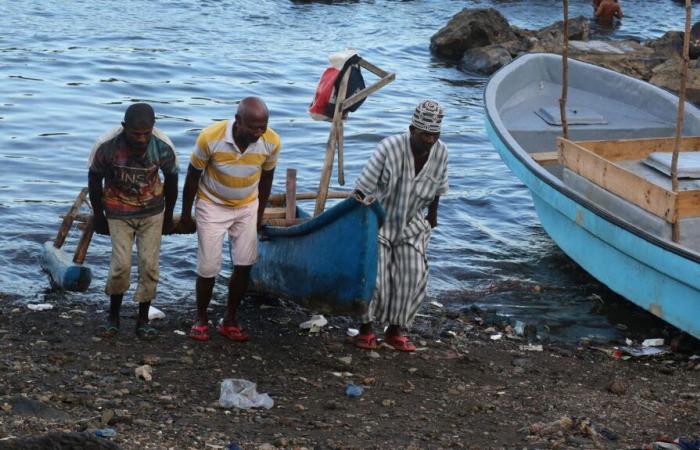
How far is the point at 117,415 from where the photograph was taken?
18.8ft

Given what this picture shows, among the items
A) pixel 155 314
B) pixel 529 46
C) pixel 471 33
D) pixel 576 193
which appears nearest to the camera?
pixel 155 314

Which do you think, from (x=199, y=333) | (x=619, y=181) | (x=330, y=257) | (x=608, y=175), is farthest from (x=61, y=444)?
(x=608, y=175)

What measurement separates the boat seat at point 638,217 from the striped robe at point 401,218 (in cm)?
189

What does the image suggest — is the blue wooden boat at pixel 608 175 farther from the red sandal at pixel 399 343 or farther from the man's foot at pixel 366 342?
the man's foot at pixel 366 342

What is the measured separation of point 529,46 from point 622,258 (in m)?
13.6

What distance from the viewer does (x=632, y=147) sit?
9578 millimetres

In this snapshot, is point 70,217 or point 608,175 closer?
point 70,217

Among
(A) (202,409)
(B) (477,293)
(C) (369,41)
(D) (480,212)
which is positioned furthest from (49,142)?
(C) (369,41)

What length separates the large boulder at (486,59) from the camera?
839 inches

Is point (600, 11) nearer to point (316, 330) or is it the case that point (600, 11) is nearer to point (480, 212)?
point (480, 212)

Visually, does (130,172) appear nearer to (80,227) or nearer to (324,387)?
(80,227)

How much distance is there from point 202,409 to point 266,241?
2053 mm

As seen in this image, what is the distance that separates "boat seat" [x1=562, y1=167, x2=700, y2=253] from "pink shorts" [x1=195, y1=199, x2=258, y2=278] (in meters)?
2.99

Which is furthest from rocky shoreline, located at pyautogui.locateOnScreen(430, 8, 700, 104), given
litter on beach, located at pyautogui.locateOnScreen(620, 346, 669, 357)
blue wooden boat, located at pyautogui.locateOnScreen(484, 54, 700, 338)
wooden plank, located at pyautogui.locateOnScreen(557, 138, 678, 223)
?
litter on beach, located at pyautogui.locateOnScreen(620, 346, 669, 357)
